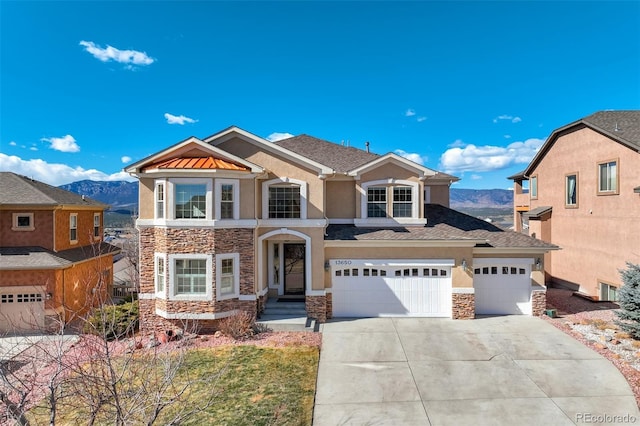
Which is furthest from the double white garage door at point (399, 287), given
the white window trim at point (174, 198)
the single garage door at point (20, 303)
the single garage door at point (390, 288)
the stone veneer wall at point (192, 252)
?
the single garage door at point (20, 303)

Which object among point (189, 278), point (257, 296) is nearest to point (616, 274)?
point (257, 296)

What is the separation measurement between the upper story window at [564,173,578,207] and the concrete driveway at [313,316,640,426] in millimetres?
9979

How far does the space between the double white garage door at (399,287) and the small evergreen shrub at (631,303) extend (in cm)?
307

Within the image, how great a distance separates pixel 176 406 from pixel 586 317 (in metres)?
16.0

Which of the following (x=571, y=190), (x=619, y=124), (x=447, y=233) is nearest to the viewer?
(x=447, y=233)

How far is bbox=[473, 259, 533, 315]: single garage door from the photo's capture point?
14766mm

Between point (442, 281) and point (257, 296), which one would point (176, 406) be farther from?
point (442, 281)

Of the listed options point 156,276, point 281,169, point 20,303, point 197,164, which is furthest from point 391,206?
point 20,303

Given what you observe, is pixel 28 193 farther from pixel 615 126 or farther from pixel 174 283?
pixel 615 126

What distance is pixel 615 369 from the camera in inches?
388

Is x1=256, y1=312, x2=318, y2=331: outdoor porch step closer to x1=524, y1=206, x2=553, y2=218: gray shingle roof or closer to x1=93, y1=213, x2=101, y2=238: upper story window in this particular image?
x1=93, y1=213, x2=101, y2=238: upper story window

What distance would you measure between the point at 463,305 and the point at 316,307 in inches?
240

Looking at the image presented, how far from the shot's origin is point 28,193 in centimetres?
1606

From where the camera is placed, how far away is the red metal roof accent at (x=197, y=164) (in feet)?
41.0
